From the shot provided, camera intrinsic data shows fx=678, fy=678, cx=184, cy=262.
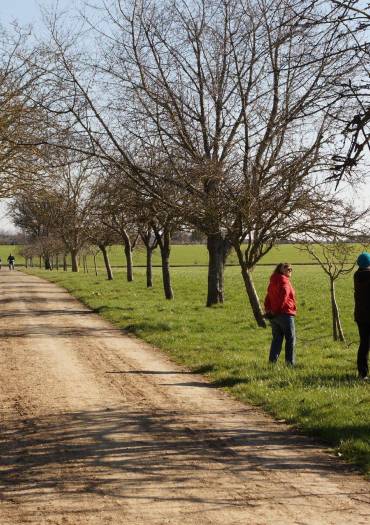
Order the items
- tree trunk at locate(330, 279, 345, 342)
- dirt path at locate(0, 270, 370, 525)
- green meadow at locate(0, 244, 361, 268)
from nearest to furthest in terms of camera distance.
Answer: dirt path at locate(0, 270, 370, 525), tree trunk at locate(330, 279, 345, 342), green meadow at locate(0, 244, 361, 268)

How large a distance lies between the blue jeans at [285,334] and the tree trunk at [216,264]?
10.8 m

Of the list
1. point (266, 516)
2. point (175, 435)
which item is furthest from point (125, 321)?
point (266, 516)

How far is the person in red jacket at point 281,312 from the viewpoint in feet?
38.4

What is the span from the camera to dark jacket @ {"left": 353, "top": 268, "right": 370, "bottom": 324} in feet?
33.9

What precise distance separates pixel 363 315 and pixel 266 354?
3.38 metres

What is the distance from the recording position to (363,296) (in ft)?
34.2

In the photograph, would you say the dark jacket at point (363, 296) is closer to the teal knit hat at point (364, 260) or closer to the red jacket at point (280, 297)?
the teal knit hat at point (364, 260)

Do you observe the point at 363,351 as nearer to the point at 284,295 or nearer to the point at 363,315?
the point at 363,315

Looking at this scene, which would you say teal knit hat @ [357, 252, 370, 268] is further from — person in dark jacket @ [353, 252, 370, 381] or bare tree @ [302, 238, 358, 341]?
bare tree @ [302, 238, 358, 341]

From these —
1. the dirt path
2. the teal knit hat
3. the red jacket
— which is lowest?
the dirt path

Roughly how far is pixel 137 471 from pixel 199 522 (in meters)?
1.27

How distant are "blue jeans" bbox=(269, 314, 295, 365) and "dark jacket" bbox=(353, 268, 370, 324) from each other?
152 centimetres

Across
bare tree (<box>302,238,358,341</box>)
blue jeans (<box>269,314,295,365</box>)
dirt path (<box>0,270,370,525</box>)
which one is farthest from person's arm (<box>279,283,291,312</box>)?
bare tree (<box>302,238,358,341</box>)

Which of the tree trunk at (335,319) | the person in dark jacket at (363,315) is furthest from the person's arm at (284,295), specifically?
the tree trunk at (335,319)
